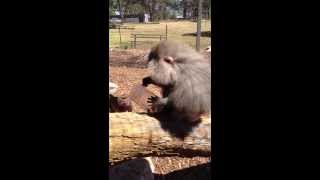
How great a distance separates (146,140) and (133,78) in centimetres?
936

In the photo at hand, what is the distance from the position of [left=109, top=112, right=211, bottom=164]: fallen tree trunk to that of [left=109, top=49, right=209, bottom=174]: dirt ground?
1.97 meters

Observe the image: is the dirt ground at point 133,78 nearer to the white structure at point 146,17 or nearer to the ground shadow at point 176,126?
the ground shadow at point 176,126

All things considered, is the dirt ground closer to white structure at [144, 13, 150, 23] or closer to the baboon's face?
the baboon's face

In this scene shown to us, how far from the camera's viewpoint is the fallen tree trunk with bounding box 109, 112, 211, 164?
3527 mm

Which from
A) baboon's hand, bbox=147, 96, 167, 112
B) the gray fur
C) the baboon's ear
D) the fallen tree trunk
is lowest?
the fallen tree trunk

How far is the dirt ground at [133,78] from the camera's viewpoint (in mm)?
6473

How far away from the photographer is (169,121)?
12.6 feet

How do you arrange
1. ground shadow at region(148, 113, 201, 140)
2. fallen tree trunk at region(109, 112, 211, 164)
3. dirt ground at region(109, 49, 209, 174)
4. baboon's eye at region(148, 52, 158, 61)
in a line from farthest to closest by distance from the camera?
dirt ground at region(109, 49, 209, 174) → baboon's eye at region(148, 52, 158, 61) → ground shadow at region(148, 113, 201, 140) → fallen tree trunk at region(109, 112, 211, 164)

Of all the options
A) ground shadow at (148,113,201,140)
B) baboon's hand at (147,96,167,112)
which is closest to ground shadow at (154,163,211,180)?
baboon's hand at (147,96,167,112)
